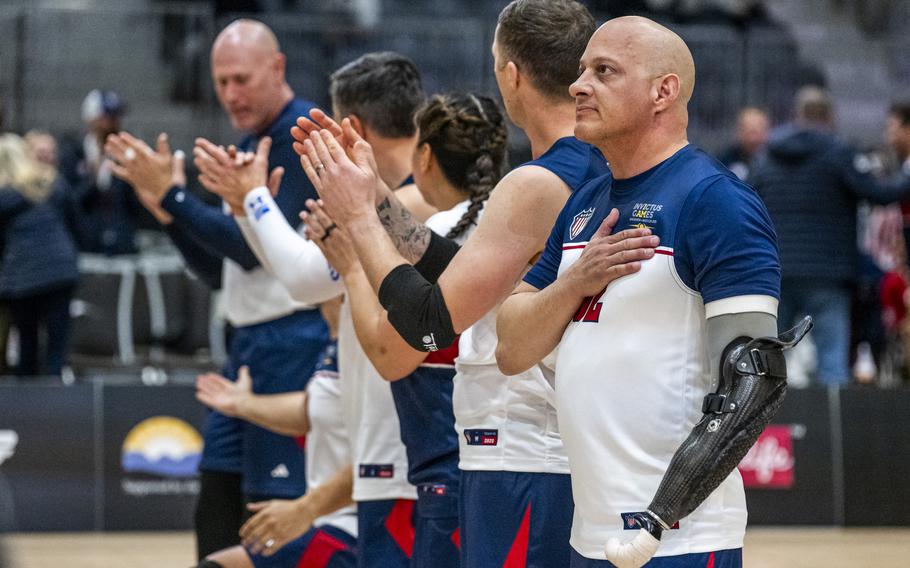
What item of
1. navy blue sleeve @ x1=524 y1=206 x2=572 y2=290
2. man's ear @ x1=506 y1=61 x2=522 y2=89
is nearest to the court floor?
man's ear @ x1=506 y1=61 x2=522 y2=89

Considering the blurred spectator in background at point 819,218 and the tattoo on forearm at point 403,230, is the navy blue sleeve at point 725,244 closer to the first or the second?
the tattoo on forearm at point 403,230

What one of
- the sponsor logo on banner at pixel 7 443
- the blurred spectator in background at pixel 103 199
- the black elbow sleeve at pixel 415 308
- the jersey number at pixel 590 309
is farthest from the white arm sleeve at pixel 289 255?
the blurred spectator in background at pixel 103 199

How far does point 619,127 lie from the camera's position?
2.79 meters

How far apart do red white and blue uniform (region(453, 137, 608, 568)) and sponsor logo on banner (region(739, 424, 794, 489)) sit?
579cm

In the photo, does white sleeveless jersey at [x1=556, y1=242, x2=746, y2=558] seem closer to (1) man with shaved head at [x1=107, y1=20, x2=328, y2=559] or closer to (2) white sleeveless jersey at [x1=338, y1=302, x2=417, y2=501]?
(2) white sleeveless jersey at [x1=338, y1=302, x2=417, y2=501]

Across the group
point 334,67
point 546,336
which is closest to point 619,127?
point 546,336

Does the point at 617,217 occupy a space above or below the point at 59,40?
below

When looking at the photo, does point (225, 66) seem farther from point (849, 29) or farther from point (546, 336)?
point (849, 29)

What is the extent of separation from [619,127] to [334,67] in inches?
379

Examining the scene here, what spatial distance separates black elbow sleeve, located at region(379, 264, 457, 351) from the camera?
3.18m

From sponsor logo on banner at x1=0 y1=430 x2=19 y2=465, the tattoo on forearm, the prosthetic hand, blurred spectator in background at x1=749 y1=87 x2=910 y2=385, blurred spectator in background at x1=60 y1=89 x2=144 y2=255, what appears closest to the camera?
the prosthetic hand

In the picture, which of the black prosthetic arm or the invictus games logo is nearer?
the black prosthetic arm

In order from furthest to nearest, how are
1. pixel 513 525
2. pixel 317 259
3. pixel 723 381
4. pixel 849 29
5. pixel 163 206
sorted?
pixel 849 29 < pixel 163 206 < pixel 317 259 < pixel 513 525 < pixel 723 381

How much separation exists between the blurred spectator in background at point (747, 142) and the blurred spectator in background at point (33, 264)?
5.25 meters
